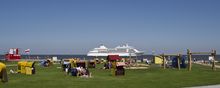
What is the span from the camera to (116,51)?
516ft

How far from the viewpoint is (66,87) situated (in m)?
19.5

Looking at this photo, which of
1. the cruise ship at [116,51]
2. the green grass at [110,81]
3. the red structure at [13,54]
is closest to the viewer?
the green grass at [110,81]

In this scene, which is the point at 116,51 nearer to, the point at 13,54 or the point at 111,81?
the point at 13,54

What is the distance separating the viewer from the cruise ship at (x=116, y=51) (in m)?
154

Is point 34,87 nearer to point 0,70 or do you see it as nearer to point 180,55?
point 0,70

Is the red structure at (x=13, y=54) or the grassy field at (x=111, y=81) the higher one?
the red structure at (x=13, y=54)

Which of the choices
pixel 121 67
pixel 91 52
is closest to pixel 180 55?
pixel 121 67

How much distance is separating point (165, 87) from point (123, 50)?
450ft

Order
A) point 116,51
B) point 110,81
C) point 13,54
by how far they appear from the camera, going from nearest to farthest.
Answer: point 110,81 → point 13,54 → point 116,51

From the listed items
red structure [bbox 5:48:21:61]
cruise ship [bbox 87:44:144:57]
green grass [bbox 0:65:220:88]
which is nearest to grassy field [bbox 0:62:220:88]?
green grass [bbox 0:65:220:88]

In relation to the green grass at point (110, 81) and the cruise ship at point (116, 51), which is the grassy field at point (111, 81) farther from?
the cruise ship at point (116, 51)

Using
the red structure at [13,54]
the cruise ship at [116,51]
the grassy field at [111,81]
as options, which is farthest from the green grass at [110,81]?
the cruise ship at [116,51]

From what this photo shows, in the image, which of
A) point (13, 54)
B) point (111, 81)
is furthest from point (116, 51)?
point (111, 81)

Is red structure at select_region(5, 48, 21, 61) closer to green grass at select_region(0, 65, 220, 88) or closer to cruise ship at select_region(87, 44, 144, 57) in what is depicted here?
green grass at select_region(0, 65, 220, 88)
